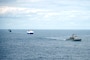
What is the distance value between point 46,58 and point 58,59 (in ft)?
14.5

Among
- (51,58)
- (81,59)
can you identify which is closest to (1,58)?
(51,58)

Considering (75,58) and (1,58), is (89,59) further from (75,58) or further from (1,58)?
(1,58)

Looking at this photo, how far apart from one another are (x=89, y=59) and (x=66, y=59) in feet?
26.8

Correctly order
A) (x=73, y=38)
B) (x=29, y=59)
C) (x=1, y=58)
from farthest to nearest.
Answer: (x=73, y=38) → (x=1, y=58) → (x=29, y=59)

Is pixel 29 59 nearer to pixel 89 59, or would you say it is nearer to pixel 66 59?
pixel 66 59

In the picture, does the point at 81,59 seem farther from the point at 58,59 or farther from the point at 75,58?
the point at 58,59

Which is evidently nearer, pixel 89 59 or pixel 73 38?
pixel 89 59

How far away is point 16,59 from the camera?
8238 centimetres

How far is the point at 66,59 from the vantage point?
8288cm

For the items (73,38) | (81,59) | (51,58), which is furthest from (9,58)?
(73,38)

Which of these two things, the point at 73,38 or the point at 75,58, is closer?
the point at 75,58

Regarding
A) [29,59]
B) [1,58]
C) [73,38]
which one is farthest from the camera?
[73,38]

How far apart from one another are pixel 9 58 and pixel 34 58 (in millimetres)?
9422

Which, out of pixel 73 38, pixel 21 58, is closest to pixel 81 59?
pixel 21 58
